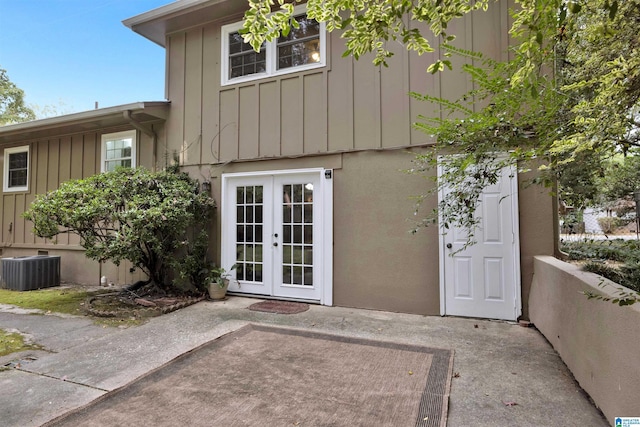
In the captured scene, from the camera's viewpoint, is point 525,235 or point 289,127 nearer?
point 525,235

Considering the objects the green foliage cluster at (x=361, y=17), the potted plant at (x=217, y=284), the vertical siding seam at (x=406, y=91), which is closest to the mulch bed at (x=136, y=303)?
the potted plant at (x=217, y=284)

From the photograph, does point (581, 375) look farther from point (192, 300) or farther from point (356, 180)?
point (192, 300)

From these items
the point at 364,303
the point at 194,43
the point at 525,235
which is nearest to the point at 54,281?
the point at 194,43

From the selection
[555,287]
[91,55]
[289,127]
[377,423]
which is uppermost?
[91,55]

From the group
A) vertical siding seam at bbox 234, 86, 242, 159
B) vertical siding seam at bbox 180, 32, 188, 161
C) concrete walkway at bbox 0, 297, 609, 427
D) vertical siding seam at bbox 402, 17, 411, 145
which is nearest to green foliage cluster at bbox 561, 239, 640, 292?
concrete walkway at bbox 0, 297, 609, 427

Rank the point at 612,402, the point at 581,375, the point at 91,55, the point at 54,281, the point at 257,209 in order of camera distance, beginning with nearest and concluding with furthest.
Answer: the point at 612,402 → the point at 581,375 → the point at 257,209 → the point at 54,281 → the point at 91,55

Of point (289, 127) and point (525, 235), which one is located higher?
point (289, 127)

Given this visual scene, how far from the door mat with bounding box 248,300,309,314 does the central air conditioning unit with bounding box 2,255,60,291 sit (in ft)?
15.5

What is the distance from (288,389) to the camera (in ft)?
8.89

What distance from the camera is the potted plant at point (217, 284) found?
5672 mm

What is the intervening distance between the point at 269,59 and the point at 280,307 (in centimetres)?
416

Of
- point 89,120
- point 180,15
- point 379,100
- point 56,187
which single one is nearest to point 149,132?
point 89,120

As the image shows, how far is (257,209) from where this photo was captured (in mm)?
5879

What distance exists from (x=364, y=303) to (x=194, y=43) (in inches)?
226
